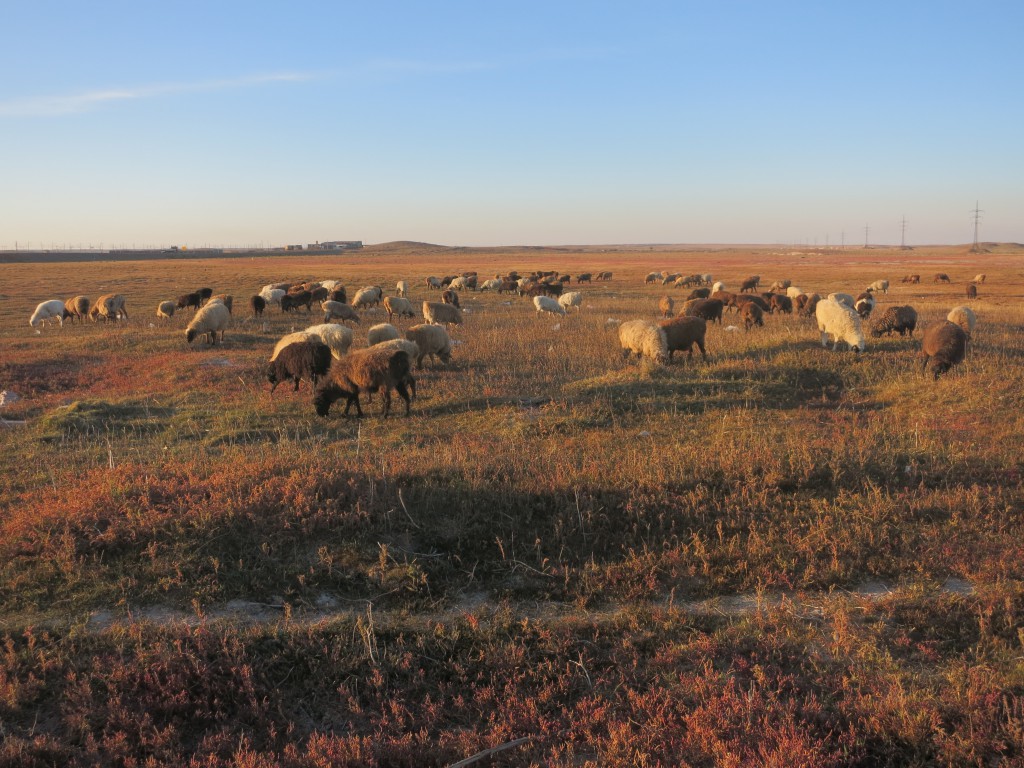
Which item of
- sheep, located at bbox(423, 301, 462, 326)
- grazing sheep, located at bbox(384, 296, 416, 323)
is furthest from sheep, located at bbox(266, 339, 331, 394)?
grazing sheep, located at bbox(384, 296, 416, 323)

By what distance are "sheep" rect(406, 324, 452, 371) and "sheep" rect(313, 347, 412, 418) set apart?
3.74m

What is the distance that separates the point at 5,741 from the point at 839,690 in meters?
5.16

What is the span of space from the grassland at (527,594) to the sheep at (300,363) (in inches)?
145

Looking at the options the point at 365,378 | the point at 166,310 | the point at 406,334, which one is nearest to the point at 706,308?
the point at 406,334

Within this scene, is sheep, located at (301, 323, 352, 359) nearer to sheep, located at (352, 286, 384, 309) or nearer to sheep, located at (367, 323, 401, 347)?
sheep, located at (367, 323, 401, 347)

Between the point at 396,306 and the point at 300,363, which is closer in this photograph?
the point at 300,363

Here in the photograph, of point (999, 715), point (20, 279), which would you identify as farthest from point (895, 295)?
point (20, 279)

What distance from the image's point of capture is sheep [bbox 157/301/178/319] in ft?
98.0

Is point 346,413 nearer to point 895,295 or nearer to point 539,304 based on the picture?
point 539,304

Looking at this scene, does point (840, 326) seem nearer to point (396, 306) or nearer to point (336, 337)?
point (336, 337)

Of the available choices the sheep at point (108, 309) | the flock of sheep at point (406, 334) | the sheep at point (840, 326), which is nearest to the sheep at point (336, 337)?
the flock of sheep at point (406, 334)

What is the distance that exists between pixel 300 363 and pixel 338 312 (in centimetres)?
1296

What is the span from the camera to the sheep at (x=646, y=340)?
16219 mm

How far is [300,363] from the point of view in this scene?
14328 mm
